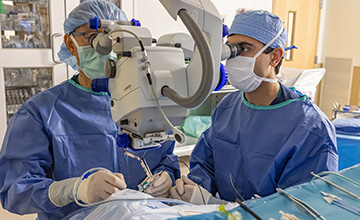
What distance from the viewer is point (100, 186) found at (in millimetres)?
1055

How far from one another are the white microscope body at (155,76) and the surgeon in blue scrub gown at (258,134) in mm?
512

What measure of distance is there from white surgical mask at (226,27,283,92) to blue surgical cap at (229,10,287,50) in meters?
0.02

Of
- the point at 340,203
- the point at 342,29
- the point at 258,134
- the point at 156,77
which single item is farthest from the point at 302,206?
the point at 342,29

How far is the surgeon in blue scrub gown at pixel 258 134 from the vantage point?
1.26m

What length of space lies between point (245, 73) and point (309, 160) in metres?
0.44

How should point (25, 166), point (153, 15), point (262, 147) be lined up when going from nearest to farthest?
point (25, 166), point (262, 147), point (153, 15)

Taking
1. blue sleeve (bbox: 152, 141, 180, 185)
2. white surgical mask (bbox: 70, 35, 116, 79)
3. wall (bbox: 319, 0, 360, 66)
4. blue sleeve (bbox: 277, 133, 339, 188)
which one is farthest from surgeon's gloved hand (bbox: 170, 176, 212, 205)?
wall (bbox: 319, 0, 360, 66)

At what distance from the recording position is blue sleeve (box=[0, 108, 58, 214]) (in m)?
1.19

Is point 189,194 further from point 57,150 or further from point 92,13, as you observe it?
point 92,13

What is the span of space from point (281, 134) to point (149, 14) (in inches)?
92.1

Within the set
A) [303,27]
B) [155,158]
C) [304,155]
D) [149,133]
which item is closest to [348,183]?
[304,155]

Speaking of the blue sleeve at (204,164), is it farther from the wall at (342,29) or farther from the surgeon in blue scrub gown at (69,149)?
the wall at (342,29)

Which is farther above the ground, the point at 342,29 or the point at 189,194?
the point at 342,29

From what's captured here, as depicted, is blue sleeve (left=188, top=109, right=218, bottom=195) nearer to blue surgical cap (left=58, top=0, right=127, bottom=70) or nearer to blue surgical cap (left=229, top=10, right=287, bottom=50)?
blue surgical cap (left=229, top=10, right=287, bottom=50)
